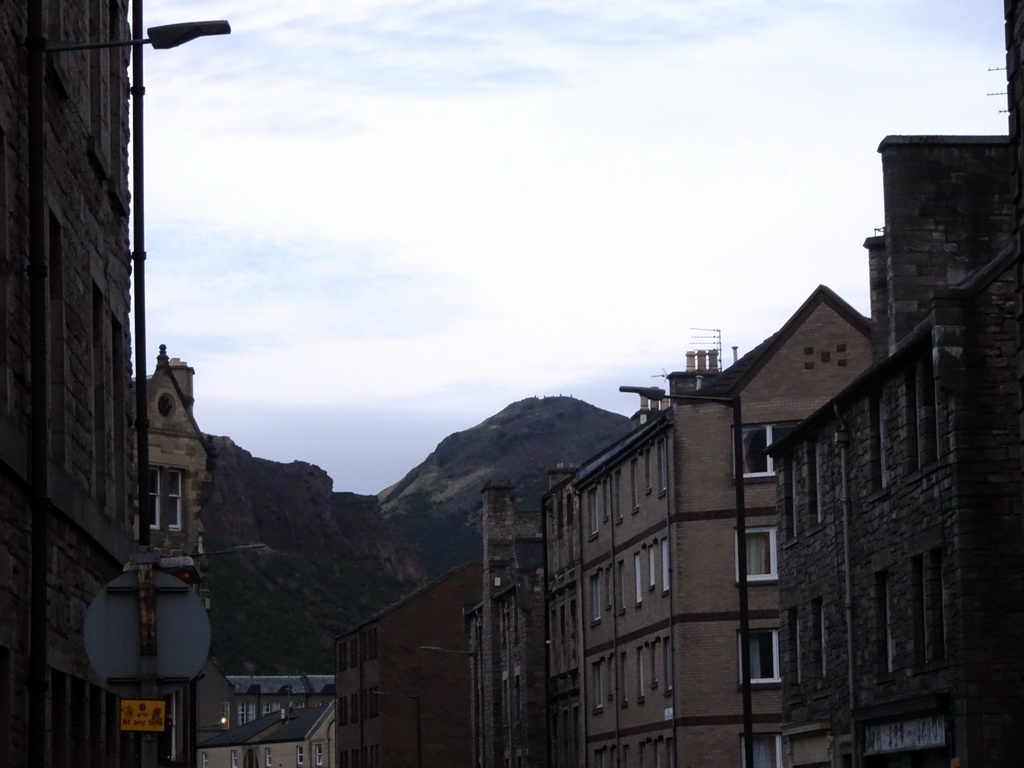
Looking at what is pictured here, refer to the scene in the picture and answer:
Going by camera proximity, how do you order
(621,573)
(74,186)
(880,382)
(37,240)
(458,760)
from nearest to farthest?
(37,240) → (74,186) → (880,382) → (621,573) → (458,760)

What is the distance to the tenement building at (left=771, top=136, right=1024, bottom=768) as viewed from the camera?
1078 inches

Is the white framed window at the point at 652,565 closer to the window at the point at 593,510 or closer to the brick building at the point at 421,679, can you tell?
the window at the point at 593,510

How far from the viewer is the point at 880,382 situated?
103 feet

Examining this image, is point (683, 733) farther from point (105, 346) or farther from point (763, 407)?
point (105, 346)

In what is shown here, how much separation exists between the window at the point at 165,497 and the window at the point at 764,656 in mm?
15041

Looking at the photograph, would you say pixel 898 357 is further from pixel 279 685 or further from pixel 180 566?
pixel 279 685

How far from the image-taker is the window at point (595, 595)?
62688 millimetres

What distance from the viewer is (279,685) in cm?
18288

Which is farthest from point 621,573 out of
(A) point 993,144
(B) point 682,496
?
(A) point 993,144

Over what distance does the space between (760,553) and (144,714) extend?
134 feet

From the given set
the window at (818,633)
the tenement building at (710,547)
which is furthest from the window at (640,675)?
the window at (818,633)

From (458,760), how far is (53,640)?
82.2m

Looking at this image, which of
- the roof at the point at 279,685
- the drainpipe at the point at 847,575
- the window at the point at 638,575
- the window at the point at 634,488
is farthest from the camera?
the roof at the point at 279,685

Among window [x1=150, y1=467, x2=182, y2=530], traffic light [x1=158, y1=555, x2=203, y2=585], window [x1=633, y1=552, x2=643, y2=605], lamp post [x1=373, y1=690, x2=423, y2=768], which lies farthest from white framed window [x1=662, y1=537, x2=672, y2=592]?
lamp post [x1=373, y1=690, x2=423, y2=768]
